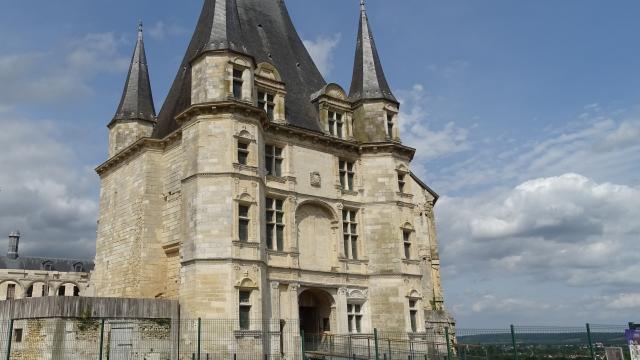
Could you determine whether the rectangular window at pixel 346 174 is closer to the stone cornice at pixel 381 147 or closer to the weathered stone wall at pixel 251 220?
the weathered stone wall at pixel 251 220

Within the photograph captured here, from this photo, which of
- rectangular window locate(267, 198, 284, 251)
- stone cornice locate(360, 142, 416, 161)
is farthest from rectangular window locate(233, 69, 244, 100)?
stone cornice locate(360, 142, 416, 161)

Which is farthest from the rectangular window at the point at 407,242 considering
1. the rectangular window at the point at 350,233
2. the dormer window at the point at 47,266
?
the dormer window at the point at 47,266

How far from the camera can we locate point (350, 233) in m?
26.9

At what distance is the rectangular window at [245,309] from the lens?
20770mm

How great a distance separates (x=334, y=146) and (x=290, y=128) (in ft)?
9.23

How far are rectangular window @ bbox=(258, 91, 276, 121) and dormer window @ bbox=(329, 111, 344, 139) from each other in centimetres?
355

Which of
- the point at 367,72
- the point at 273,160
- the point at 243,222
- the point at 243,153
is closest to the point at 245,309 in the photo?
the point at 243,222

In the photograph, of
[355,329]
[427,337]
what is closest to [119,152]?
[355,329]

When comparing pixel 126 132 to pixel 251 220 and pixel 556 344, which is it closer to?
pixel 251 220

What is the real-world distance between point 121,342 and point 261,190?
304 inches

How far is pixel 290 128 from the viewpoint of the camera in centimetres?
2544

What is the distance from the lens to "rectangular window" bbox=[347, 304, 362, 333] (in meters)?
25.8

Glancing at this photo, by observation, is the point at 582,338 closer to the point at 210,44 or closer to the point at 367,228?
the point at 367,228

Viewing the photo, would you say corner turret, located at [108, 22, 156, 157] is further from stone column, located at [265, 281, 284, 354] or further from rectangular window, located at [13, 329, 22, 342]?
rectangular window, located at [13, 329, 22, 342]
